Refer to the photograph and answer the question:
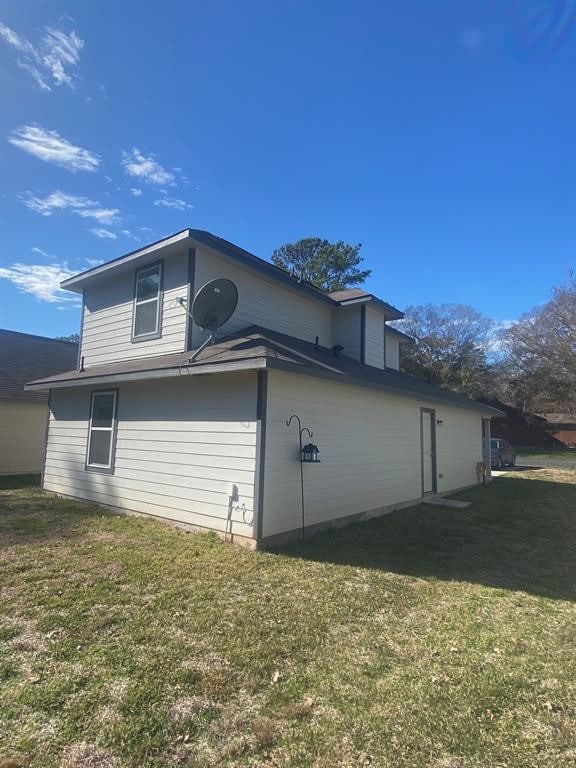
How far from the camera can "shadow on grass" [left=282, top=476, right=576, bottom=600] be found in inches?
206

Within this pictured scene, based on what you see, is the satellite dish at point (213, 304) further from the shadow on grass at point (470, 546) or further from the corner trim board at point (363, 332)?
the corner trim board at point (363, 332)

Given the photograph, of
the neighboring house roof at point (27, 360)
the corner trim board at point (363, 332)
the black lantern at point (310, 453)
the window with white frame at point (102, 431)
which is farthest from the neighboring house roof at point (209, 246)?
the neighboring house roof at point (27, 360)

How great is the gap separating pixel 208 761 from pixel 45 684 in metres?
1.32

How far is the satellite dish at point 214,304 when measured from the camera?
23.2 ft

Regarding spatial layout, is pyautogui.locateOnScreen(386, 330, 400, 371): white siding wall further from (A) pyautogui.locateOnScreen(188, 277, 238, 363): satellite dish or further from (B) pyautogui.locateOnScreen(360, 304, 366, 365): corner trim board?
(A) pyautogui.locateOnScreen(188, 277, 238, 363): satellite dish

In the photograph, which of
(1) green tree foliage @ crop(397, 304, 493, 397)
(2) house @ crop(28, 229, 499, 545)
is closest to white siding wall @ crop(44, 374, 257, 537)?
(2) house @ crop(28, 229, 499, 545)

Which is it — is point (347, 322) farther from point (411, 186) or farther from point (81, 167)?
point (81, 167)

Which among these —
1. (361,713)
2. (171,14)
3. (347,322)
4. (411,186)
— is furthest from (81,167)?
(361,713)

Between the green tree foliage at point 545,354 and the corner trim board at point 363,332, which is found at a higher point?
the green tree foliage at point 545,354

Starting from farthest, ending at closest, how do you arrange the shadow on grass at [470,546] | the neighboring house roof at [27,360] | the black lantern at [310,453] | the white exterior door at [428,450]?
the neighboring house roof at [27,360] < the white exterior door at [428,450] < the black lantern at [310,453] < the shadow on grass at [470,546]

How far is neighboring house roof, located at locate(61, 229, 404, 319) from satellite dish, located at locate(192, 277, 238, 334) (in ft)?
3.62

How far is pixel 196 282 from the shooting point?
7.84 metres

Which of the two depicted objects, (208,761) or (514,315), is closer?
(208,761)

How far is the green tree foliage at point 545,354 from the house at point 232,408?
26751 mm
